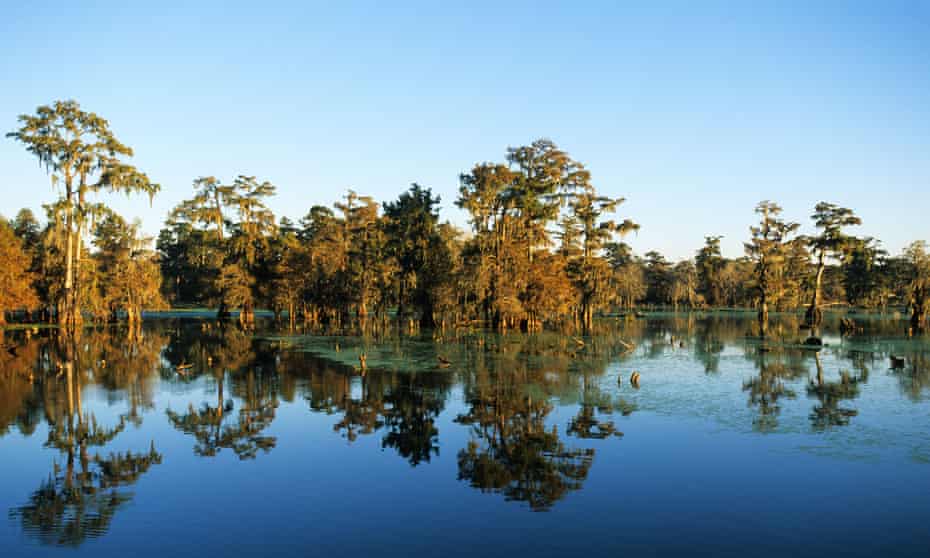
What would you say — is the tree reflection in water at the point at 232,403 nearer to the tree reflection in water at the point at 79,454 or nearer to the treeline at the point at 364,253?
the tree reflection in water at the point at 79,454

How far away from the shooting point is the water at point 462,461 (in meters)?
11.8

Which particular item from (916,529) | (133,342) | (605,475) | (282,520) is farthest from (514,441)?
(133,342)

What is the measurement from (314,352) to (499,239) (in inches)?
1036

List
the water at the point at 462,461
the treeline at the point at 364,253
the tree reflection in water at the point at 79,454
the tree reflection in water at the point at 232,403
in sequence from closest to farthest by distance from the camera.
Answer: the water at the point at 462,461, the tree reflection in water at the point at 79,454, the tree reflection in water at the point at 232,403, the treeline at the point at 364,253

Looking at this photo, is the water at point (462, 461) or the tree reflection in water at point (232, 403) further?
the tree reflection in water at point (232, 403)

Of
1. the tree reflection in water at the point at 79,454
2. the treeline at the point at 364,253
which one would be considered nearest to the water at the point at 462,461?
the tree reflection in water at the point at 79,454

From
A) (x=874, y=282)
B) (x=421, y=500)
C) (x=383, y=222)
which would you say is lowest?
(x=421, y=500)

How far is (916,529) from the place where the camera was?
39.3 feet

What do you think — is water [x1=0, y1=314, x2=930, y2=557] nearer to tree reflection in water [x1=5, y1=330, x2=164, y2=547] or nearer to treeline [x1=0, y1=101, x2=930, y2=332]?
tree reflection in water [x1=5, y1=330, x2=164, y2=547]

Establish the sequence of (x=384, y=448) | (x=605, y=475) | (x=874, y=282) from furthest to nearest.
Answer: (x=874, y=282)
(x=384, y=448)
(x=605, y=475)

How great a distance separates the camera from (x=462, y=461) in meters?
16.9

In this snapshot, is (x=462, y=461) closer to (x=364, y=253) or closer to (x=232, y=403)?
(x=232, y=403)

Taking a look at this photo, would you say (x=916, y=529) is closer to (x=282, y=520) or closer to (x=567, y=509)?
(x=567, y=509)

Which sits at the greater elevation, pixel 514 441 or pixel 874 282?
pixel 874 282
